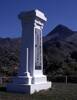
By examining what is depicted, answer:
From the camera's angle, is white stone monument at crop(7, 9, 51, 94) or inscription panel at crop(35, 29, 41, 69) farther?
inscription panel at crop(35, 29, 41, 69)

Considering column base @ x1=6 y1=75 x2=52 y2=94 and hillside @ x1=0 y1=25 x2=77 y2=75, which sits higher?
hillside @ x1=0 y1=25 x2=77 y2=75

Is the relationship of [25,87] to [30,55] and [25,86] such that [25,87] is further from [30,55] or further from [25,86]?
[30,55]

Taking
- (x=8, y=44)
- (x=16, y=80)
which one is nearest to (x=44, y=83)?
(x=16, y=80)

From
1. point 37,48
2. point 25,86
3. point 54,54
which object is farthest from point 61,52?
point 25,86

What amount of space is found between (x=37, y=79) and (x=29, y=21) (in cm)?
319

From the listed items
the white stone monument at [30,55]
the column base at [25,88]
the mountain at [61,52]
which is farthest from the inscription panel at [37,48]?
the mountain at [61,52]

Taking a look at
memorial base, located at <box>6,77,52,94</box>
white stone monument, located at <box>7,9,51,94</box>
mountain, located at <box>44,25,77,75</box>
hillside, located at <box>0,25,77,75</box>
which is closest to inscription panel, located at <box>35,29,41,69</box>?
white stone monument, located at <box>7,9,51,94</box>

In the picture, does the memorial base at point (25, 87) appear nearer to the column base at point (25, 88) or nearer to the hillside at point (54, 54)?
the column base at point (25, 88)

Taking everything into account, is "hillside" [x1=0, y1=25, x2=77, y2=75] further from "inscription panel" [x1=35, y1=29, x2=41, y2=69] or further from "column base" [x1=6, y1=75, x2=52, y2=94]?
"column base" [x1=6, y1=75, x2=52, y2=94]

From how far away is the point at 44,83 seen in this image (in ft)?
55.1

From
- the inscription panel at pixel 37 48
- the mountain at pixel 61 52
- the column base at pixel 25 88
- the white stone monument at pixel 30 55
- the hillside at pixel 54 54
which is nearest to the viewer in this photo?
the column base at pixel 25 88

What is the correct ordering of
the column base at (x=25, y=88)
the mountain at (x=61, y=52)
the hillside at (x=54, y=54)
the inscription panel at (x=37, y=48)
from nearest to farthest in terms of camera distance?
the column base at (x=25, y=88) → the inscription panel at (x=37, y=48) → the hillside at (x=54, y=54) → the mountain at (x=61, y=52)

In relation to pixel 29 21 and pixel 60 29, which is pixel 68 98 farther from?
pixel 60 29

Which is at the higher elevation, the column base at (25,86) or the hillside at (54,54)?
the hillside at (54,54)
